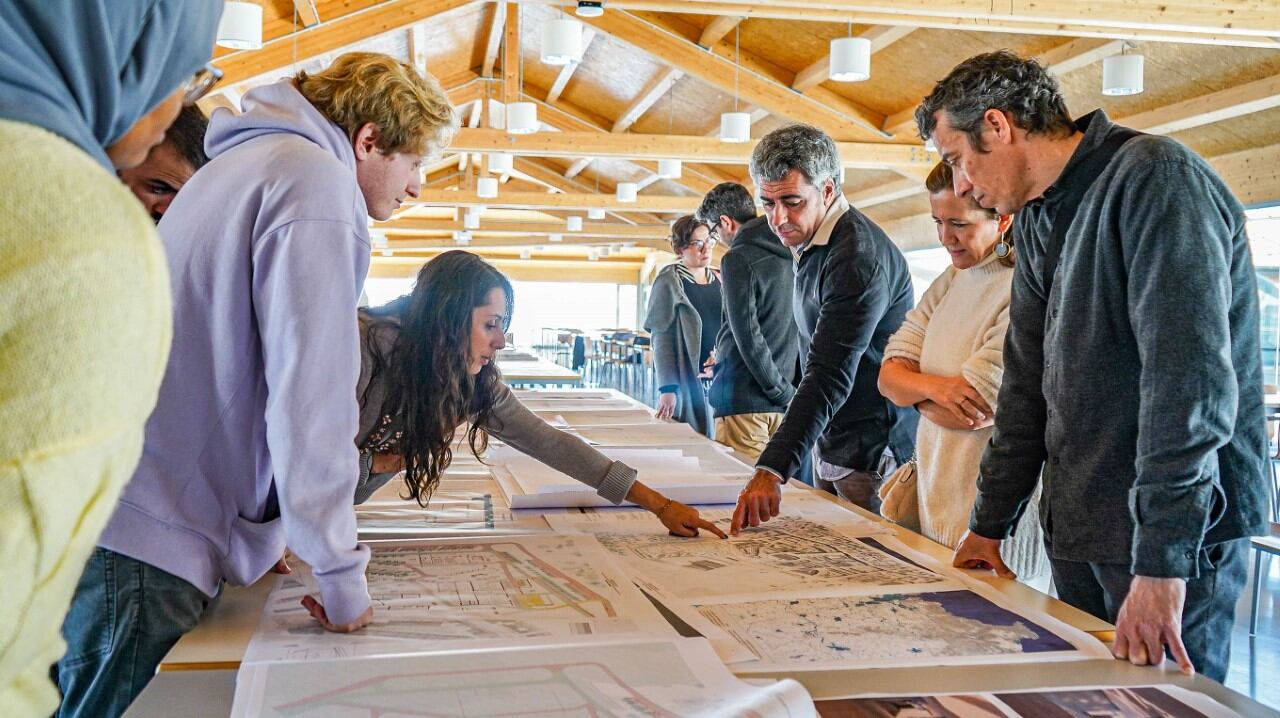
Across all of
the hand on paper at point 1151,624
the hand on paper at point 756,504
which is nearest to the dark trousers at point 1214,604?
the hand on paper at point 1151,624

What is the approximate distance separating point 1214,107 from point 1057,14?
197cm

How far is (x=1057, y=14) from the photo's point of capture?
5.22 meters

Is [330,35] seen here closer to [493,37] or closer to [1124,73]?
[493,37]

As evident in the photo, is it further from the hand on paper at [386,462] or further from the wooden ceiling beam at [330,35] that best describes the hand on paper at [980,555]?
the wooden ceiling beam at [330,35]

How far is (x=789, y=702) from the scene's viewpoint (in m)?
0.88

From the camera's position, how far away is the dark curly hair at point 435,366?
1.72 m

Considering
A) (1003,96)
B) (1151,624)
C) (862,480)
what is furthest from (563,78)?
(1151,624)

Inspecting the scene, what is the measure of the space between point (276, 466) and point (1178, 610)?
3.12ft

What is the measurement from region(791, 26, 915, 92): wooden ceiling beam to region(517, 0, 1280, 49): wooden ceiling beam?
0.84 metres

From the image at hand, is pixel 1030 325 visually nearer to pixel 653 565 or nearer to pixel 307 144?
pixel 653 565

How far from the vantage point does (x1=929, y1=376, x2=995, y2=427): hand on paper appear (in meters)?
1.77

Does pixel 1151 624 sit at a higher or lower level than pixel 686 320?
lower

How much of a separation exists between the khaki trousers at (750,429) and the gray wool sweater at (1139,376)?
1648 millimetres

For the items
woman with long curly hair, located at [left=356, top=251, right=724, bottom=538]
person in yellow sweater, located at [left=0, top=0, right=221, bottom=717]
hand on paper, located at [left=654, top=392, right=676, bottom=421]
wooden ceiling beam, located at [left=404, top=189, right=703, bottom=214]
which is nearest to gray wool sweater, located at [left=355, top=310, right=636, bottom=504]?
woman with long curly hair, located at [left=356, top=251, right=724, bottom=538]
